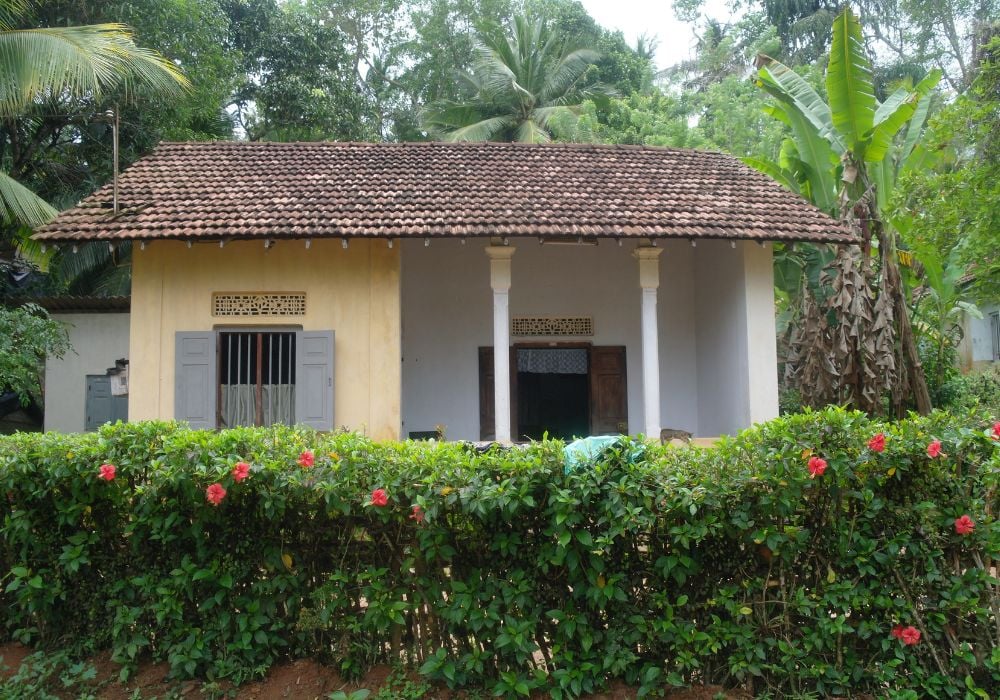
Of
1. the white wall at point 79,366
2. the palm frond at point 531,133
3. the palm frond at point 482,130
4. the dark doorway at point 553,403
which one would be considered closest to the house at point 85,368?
the white wall at point 79,366

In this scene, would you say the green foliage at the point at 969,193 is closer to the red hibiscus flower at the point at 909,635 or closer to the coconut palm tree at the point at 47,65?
the red hibiscus flower at the point at 909,635

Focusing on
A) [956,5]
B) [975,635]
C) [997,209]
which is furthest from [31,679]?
[956,5]

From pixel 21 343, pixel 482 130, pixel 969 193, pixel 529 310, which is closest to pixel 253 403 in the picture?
pixel 21 343

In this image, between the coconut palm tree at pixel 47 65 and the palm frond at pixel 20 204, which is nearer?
the coconut palm tree at pixel 47 65

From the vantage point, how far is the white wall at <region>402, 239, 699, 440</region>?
1188 cm

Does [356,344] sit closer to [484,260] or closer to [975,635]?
[484,260]

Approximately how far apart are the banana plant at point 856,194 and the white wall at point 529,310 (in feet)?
6.37

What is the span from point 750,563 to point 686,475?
A: 52 centimetres

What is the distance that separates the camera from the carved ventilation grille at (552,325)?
11977mm

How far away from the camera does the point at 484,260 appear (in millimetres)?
12047

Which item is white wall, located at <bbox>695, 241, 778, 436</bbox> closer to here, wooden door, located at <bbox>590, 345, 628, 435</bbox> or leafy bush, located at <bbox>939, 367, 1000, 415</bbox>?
wooden door, located at <bbox>590, 345, 628, 435</bbox>

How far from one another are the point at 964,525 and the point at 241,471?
3.30 metres

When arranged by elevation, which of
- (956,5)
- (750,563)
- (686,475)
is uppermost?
(956,5)

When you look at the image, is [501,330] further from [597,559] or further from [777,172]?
[597,559]
